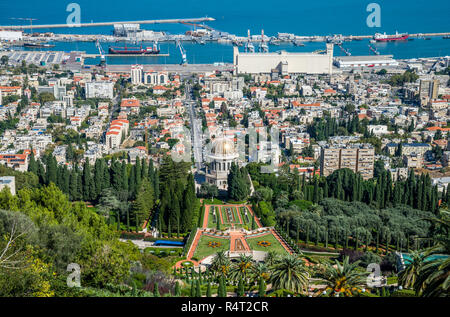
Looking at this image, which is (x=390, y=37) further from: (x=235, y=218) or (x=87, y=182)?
(x=87, y=182)

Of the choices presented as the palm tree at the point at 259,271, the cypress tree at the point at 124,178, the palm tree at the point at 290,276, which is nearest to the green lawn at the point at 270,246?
the palm tree at the point at 259,271

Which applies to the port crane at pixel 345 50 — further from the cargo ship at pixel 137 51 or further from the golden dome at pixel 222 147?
the golden dome at pixel 222 147

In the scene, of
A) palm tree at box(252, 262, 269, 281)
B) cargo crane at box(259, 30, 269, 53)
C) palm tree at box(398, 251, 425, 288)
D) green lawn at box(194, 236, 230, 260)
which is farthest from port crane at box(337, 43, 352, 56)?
palm tree at box(398, 251, 425, 288)

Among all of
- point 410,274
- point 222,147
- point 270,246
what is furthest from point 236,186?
point 410,274
